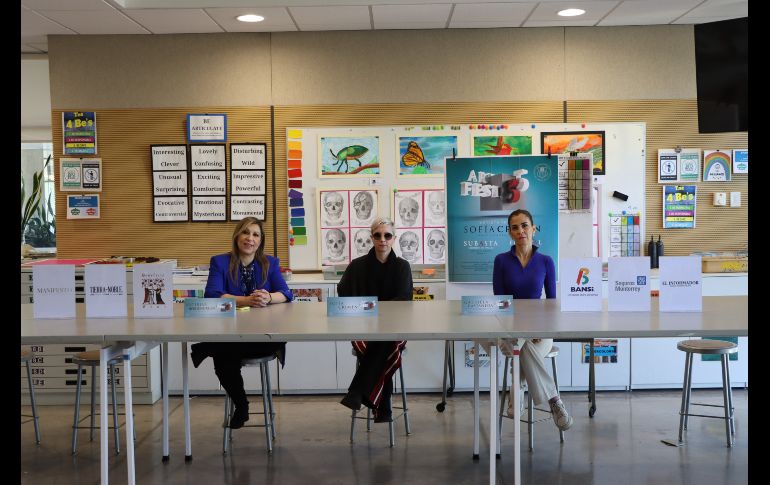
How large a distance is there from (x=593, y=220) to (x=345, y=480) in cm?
344

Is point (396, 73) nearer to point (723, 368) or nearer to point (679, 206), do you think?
point (679, 206)

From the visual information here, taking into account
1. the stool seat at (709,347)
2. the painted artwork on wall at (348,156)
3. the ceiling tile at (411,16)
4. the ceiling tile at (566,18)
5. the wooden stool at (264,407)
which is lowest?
the wooden stool at (264,407)

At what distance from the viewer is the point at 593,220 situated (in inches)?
252

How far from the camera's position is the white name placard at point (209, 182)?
6.50m

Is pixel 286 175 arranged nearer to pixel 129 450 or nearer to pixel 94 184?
pixel 94 184

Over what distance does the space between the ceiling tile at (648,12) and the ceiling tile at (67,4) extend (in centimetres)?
404

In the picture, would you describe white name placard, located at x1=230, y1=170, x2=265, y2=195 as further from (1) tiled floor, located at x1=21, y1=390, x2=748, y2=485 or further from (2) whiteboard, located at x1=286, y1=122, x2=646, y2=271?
(1) tiled floor, located at x1=21, y1=390, x2=748, y2=485

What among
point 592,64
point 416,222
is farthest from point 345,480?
point 592,64

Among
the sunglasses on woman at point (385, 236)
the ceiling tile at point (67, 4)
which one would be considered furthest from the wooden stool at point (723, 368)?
the ceiling tile at point (67, 4)

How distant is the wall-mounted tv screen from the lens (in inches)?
150

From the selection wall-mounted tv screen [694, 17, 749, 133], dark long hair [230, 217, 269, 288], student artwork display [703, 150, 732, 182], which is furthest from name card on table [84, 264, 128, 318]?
student artwork display [703, 150, 732, 182]

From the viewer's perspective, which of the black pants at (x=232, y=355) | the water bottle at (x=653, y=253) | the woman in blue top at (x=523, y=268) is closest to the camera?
the black pants at (x=232, y=355)

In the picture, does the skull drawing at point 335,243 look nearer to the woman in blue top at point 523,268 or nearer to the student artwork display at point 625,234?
the woman in blue top at point 523,268

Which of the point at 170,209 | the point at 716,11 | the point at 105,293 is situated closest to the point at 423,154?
the point at 170,209
